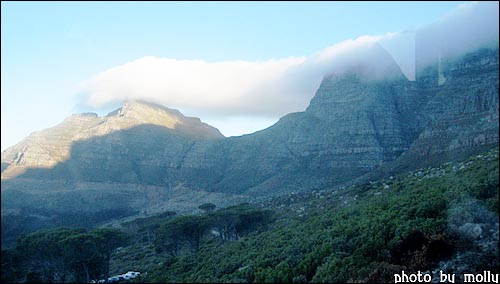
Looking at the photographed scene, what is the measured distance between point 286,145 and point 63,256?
71671 millimetres

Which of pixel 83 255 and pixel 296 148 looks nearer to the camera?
pixel 83 255

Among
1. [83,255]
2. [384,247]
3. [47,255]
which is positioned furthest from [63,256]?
[384,247]

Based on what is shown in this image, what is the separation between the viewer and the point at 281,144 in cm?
9044

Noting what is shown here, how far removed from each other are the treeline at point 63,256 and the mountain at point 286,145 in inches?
328

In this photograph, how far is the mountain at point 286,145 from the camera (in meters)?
29.2

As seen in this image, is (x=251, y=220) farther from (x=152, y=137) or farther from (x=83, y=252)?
(x=152, y=137)

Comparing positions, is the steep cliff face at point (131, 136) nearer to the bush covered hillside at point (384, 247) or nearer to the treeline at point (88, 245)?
the treeline at point (88, 245)

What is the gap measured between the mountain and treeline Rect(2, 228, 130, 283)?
328 inches

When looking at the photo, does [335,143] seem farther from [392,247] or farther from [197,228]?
[392,247]

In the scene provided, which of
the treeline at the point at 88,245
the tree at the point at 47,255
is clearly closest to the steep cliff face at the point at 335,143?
the treeline at the point at 88,245

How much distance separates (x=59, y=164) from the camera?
37719 millimetres

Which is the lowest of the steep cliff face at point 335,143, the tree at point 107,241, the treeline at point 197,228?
the treeline at point 197,228

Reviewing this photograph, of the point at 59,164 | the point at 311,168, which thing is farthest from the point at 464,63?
the point at 311,168

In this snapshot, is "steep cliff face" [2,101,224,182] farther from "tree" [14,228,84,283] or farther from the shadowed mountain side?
"tree" [14,228,84,283]
